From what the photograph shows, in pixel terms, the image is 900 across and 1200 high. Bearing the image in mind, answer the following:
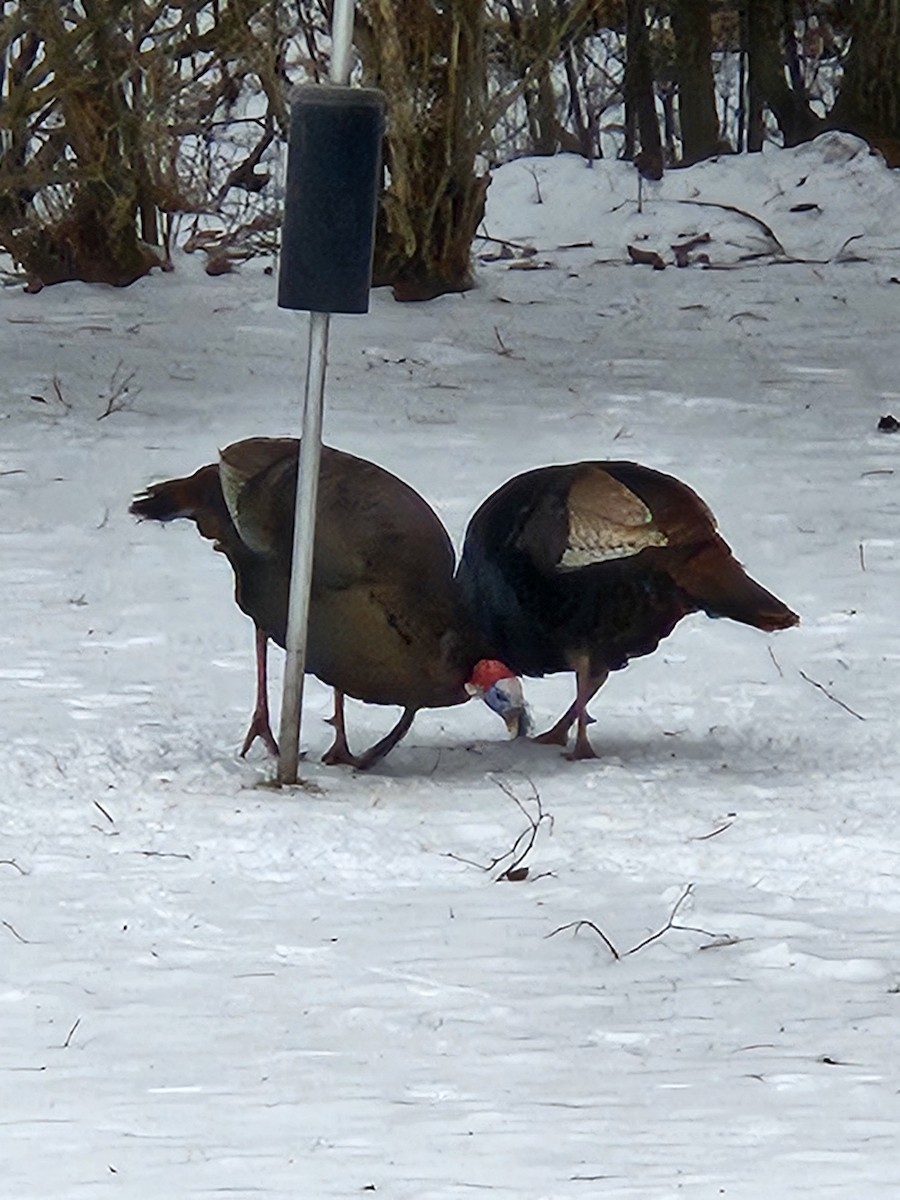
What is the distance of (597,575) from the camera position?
5.26 meters

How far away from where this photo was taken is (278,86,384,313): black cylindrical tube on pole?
4.93 metres

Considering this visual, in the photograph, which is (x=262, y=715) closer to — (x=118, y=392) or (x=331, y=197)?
(x=331, y=197)

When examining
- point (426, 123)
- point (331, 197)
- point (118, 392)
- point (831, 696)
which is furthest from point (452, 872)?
point (426, 123)

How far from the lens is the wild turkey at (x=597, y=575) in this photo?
5.25m

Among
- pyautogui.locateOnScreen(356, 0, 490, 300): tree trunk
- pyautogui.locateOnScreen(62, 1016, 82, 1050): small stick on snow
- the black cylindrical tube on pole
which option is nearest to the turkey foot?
the black cylindrical tube on pole

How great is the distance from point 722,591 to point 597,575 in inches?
11.1

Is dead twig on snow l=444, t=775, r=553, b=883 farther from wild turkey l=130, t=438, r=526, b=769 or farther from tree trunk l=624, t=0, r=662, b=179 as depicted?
tree trunk l=624, t=0, r=662, b=179

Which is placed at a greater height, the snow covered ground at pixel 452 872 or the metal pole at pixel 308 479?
the metal pole at pixel 308 479

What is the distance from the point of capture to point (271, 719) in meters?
5.83

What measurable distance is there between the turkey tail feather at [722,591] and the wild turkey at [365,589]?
0.46m

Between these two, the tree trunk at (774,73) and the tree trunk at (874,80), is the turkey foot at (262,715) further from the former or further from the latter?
the tree trunk at (774,73)

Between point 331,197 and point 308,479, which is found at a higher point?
point 331,197

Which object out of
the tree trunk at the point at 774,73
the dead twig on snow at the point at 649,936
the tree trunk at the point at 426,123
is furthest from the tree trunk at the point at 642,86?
the dead twig on snow at the point at 649,936

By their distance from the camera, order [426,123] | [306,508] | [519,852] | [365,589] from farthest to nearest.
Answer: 1. [426,123]
2. [365,589]
3. [306,508]
4. [519,852]
